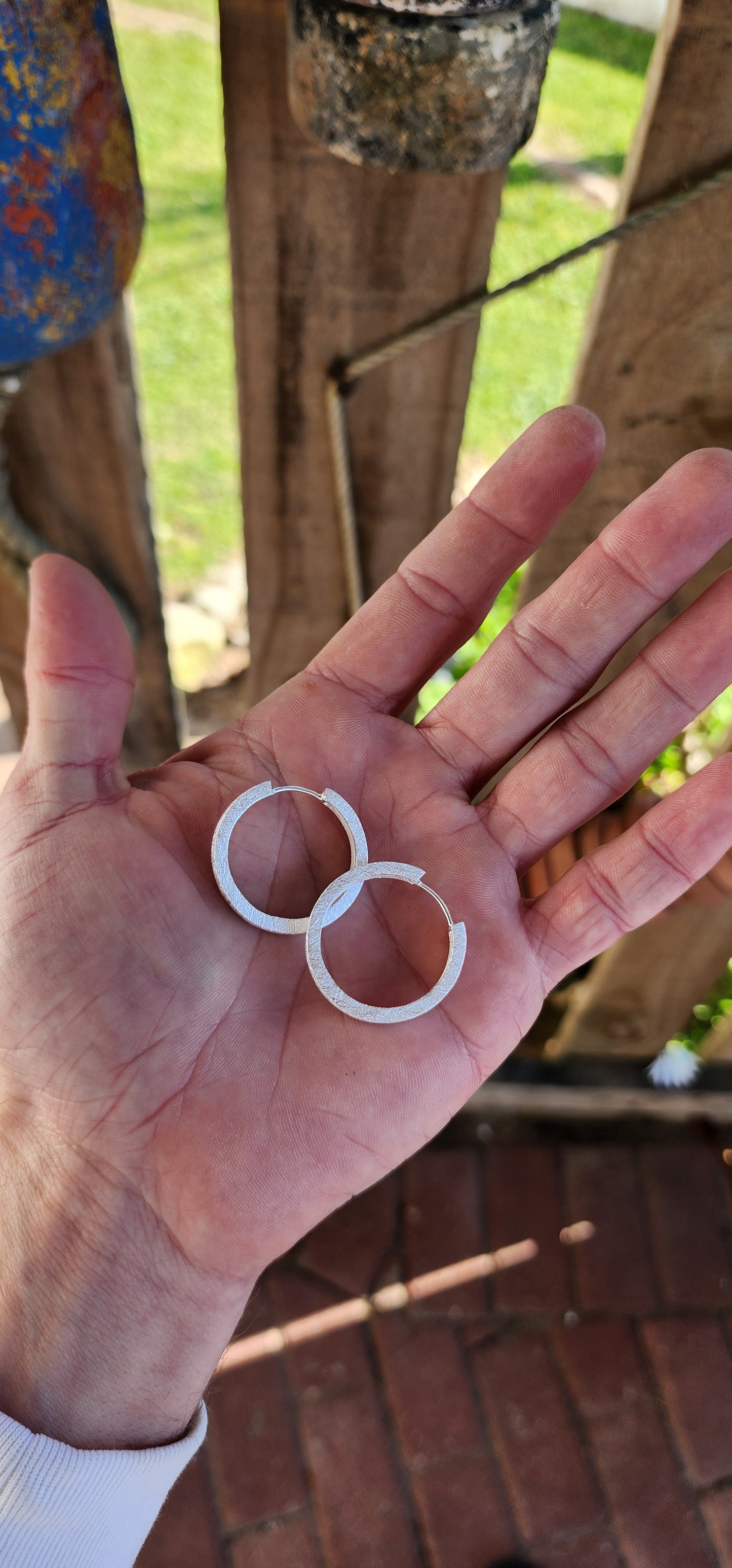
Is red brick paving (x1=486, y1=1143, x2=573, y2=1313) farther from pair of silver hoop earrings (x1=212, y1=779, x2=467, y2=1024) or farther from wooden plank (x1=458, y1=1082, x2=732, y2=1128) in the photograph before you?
pair of silver hoop earrings (x1=212, y1=779, x2=467, y2=1024)

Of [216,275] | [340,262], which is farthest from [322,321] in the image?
[216,275]

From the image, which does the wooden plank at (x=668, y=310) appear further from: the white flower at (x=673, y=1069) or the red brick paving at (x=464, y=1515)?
the red brick paving at (x=464, y=1515)

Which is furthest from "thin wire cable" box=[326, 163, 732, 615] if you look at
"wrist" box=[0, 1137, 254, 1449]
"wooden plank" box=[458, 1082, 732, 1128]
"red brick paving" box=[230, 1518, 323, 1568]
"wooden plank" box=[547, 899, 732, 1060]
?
"red brick paving" box=[230, 1518, 323, 1568]

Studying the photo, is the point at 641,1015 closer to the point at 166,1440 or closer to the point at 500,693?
the point at 500,693

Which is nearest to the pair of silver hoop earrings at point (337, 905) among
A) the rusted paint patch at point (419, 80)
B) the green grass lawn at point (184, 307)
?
the rusted paint patch at point (419, 80)

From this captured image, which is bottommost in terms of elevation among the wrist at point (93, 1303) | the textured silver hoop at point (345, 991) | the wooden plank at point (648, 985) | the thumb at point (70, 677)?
the wooden plank at point (648, 985)

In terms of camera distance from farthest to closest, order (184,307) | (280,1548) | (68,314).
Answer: (184,307) → (280,1548) → (68,314)

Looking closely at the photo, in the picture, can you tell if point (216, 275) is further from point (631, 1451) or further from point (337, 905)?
point (631, 1451)
